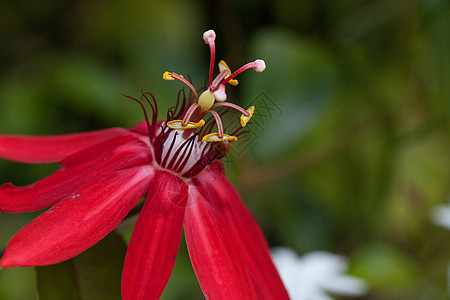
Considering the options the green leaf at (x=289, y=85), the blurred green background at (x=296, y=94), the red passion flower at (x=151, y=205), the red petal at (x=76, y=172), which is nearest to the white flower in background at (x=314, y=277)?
the blurred green background at (x=296, y=94)

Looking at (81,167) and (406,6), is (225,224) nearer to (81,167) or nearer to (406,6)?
(81,167)

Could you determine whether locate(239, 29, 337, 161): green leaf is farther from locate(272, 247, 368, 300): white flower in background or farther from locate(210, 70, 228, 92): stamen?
locate(210, 70, 228, 92): stamen

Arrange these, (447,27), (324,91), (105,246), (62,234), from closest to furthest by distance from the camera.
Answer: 1. (62,234)
2. (105,246)
3. (447,27)
4. (324,91)

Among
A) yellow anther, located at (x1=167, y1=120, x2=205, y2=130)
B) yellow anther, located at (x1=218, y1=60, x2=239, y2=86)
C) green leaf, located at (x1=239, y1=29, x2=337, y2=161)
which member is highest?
green leaf, located at (x1=239, y1=29, x2=337, y2=161)

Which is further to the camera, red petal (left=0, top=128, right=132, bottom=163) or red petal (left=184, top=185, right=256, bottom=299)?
red petal (left=0, top=128, right=132, bottom=163)

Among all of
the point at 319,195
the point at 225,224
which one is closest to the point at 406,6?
the point at 319,195

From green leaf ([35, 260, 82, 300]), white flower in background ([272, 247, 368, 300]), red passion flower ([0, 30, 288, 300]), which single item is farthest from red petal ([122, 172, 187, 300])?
white flower in background ([272, 247, 368, 300])

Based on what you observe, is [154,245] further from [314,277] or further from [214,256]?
[314,277]
